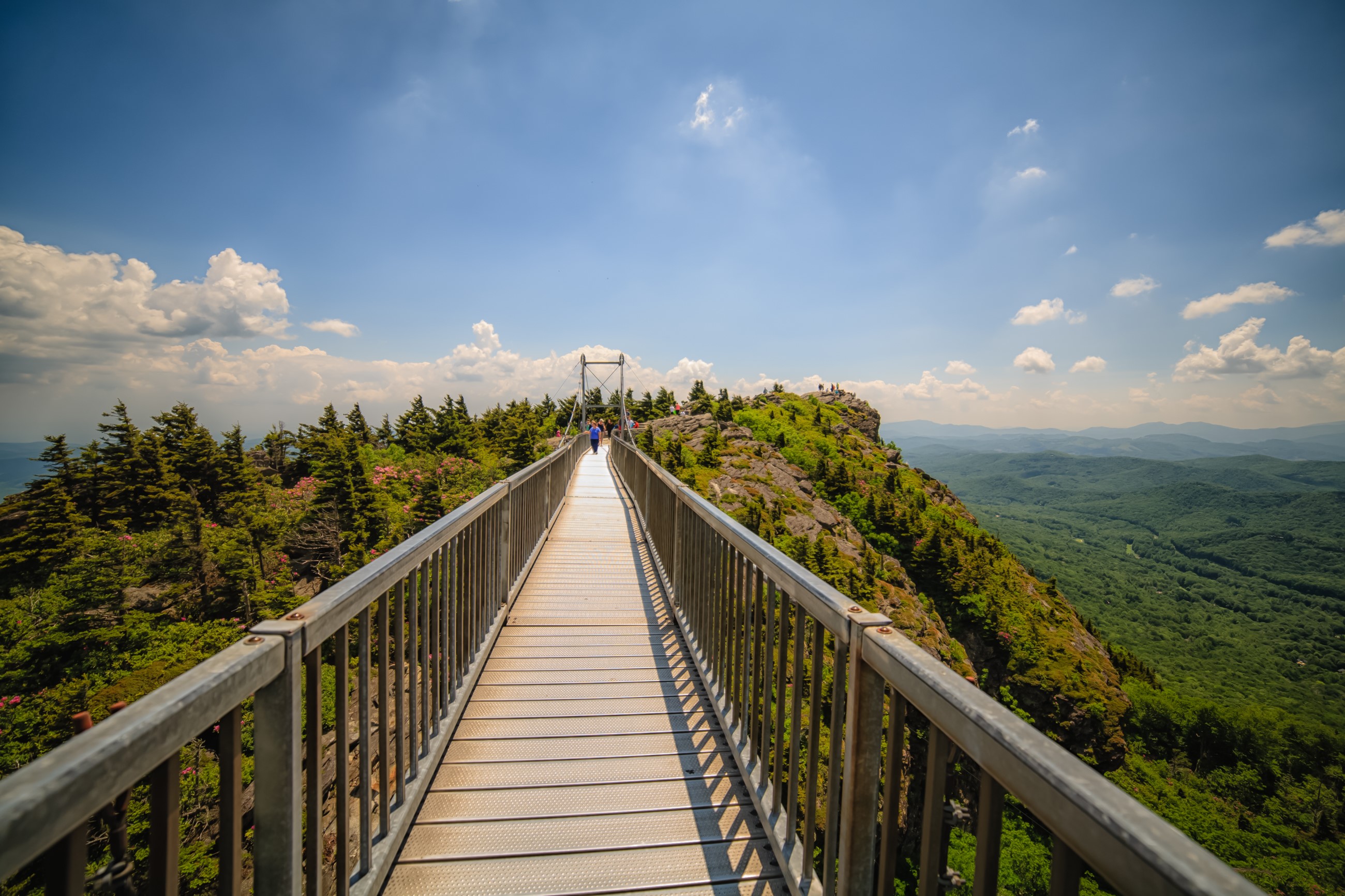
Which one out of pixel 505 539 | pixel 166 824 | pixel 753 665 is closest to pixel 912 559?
pixel 505 539

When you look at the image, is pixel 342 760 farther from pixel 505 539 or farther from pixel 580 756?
pixel 505 539

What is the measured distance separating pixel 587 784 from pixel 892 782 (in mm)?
1910

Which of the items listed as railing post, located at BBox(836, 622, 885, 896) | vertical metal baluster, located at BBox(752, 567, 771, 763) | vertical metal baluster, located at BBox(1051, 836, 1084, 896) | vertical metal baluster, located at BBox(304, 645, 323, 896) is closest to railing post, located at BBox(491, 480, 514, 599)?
vertical metal baluster, located at BBox(752, 567, 771, 763)

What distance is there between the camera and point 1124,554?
516 feet

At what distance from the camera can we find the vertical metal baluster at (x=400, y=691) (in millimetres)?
2340

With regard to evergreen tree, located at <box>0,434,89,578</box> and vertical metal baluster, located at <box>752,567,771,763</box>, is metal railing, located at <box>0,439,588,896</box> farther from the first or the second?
evergreen tree, located at <box>0,434,89,578</box>

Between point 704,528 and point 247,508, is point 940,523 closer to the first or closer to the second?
point 704,528

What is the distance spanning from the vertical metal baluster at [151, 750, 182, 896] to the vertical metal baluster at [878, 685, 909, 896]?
5.63 ft

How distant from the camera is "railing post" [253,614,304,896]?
1487mm

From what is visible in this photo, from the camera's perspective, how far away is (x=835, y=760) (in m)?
1.91

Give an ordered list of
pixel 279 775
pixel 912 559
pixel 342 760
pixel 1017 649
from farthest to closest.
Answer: pixel 912 559 → pixel 1017 649 → pixel 342 760 → pixel 279 775

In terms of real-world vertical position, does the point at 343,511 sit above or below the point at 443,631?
below

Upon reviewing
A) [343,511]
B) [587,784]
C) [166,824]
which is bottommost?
[343,511]

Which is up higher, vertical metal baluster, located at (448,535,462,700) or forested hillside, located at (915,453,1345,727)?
vertical metal baluster, located at (448,535,462,700)
